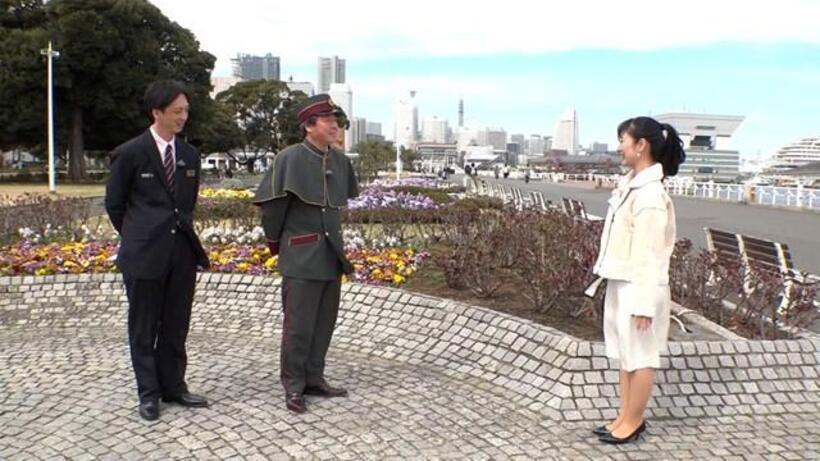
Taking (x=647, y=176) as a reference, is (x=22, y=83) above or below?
above

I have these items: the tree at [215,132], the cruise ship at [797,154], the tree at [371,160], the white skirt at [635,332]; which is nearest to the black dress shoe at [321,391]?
the white skirt at [635,332]

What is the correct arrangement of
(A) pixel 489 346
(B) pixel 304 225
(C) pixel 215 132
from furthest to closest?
(C) pixel 215 132 → (A) pixel 489 346 → (B) pixel 304 225

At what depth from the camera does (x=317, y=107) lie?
13.6 feet

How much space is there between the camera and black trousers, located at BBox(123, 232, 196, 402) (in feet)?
13.3

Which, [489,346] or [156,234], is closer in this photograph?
[156,234]

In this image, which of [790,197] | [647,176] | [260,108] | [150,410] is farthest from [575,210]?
[260,108]

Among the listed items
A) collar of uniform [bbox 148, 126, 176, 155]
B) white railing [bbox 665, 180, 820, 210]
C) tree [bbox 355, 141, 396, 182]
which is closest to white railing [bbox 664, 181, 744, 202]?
white railing [bbox 665, 180, 820, 210]

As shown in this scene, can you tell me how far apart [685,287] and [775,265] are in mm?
863

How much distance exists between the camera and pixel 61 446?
3.67 meters

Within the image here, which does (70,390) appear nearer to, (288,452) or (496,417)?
(288,452)

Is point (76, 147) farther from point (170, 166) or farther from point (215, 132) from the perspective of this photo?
point (170, 166)

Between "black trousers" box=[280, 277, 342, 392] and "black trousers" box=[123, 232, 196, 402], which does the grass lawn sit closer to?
"black trousers" box=[123, 232, 196, 402]

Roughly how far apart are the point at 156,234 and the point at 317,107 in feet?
3.81

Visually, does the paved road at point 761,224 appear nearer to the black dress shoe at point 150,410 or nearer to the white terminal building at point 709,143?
the black dress shoe at point 150,410
